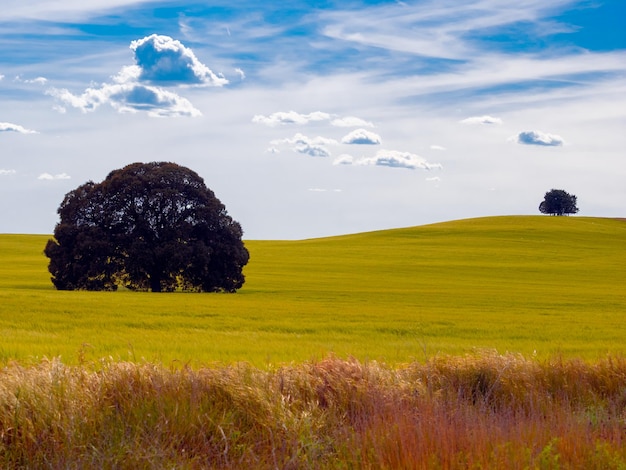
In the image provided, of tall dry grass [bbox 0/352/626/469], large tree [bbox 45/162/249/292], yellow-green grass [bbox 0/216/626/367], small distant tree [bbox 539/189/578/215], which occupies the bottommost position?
yellow-green grass [bbox 0/216/626/367]

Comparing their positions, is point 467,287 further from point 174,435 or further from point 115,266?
point 174,435

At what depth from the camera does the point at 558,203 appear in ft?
452

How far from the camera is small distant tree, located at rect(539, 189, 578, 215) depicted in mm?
137000

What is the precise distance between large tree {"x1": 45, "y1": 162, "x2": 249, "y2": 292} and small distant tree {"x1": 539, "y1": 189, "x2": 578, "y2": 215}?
367 ft

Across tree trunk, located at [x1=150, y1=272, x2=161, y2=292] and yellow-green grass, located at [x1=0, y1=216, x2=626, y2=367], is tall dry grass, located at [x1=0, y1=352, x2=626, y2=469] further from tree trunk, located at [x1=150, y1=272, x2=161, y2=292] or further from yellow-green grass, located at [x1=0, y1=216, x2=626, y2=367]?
tree trunk, located at [x1=150, y1=272, x2=161, y2=292]

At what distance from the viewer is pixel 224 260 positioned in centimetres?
3647

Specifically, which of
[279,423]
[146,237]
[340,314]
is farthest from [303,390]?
[146,237]

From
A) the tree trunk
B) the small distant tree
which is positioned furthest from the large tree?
the small distant tree

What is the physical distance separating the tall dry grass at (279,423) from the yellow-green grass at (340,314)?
0.90 metres

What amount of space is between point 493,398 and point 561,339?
8929 millimetres

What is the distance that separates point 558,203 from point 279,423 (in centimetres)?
13766

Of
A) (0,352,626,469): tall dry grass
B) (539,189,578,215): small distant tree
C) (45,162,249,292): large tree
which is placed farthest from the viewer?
(539,189,578,215): small distant tree

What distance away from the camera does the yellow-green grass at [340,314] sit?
14711 mm

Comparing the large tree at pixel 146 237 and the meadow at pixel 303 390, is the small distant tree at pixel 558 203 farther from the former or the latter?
the meadow at pixel 303 390
